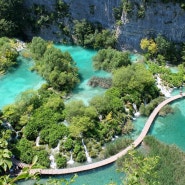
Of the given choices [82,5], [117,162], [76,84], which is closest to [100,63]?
[76,84]

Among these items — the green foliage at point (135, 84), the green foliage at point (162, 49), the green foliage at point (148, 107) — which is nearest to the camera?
the green foliage at point (148, 107)

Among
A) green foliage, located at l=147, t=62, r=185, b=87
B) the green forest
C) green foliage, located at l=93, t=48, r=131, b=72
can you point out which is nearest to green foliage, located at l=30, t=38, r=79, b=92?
the green forest

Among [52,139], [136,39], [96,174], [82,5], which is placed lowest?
[96,174]

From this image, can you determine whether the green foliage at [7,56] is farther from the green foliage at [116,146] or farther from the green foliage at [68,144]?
the green foliage at [116,146]

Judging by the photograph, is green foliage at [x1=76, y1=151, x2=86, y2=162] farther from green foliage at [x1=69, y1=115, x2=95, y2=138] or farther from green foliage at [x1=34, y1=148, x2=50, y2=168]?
green foliage at [x1=34, y1=148, x2=50, y2=168]

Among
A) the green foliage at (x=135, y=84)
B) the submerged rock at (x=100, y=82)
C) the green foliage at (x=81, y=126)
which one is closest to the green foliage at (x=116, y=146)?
the green foliage at (x=81, y=126)

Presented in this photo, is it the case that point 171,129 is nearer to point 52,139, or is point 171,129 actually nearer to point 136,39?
point 52,139

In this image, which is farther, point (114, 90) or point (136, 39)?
point (136, 39)
